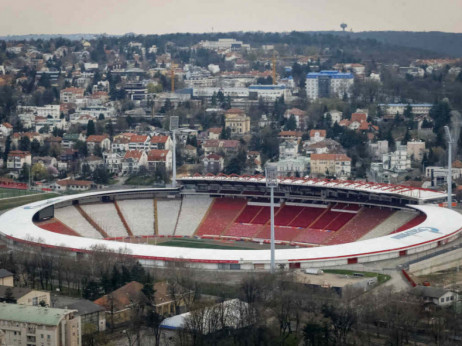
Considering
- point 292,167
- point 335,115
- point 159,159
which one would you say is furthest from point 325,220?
point 335,115

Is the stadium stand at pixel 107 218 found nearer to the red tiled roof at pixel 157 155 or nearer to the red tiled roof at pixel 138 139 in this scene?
the red tiled roof at pixel 157 155

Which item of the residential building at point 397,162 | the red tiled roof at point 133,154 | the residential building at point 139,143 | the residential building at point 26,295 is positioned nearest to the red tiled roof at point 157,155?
the red tiled roof at point 133,154

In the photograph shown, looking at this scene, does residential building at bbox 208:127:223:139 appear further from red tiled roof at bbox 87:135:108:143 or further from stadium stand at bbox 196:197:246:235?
stadium stand at bbox 196:197:246:235

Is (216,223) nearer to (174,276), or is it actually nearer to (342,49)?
(174,276)

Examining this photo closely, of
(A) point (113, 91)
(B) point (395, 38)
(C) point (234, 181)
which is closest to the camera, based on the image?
(C) point (234, 181)

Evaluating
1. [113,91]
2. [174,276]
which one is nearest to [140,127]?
[113,91]

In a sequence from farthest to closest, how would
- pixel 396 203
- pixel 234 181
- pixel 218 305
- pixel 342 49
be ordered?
pixel 342 49
pixel 234 181
pixel 396 203
pixel 218 305
